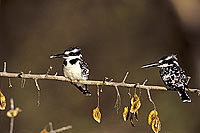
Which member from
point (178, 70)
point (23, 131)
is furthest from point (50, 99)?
point (178, 70)

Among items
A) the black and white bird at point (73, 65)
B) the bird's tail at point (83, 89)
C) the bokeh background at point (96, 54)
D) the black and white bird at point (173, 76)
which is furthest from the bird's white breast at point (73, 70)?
the bokeh background at point (96, 54)

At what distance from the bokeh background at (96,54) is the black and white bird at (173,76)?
142 inches

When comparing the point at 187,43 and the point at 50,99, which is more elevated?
the point at 187,43

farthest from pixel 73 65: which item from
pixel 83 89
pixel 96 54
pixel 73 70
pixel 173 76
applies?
pixel 96 54

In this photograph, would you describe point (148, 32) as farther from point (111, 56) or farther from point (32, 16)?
point (32, 16)

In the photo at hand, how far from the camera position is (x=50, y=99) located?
732 cm

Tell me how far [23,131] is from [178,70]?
14.7 ft

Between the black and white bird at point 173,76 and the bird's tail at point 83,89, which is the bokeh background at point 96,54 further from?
the black and white bird at point 173,76

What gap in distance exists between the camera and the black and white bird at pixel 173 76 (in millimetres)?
3242

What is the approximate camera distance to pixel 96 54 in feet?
23.9

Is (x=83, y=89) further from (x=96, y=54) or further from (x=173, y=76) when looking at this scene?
(x=96, y=54)

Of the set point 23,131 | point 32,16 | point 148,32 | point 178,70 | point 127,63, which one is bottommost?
point 23,131

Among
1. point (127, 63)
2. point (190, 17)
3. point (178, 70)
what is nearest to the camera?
point (178, 70)

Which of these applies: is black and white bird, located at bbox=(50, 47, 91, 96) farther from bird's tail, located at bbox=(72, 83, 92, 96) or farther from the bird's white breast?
bird's tail, located at bbox=(72, 83, 92, 96)
